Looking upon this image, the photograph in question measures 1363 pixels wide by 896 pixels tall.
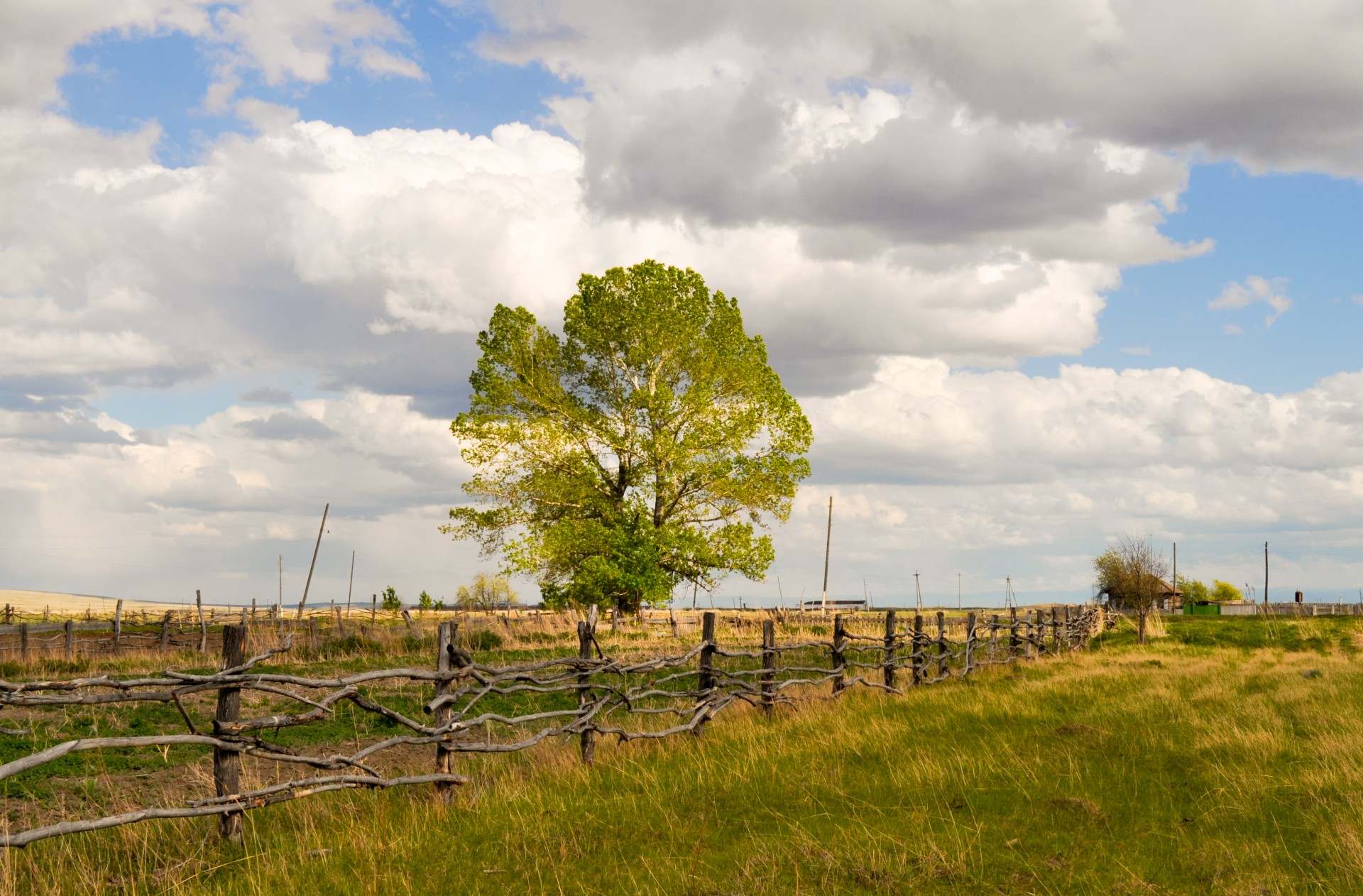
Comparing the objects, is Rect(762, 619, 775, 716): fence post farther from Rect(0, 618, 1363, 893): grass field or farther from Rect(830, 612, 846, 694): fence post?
Rect(830, 612, 846, 694): fence post

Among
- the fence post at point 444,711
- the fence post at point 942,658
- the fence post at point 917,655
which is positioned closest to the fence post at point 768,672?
the fence post at point 917,655

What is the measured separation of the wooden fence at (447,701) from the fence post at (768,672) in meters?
0.03

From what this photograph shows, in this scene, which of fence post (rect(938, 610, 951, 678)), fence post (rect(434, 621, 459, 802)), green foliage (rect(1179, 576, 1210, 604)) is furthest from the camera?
green foliage (rect(1179, 576, 1210, 604))

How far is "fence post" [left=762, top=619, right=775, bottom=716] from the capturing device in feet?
42.9

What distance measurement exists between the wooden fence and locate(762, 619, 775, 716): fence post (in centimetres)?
3

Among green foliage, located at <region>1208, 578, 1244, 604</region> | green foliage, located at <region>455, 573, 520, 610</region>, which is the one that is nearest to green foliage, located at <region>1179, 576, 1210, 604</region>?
green foliage, located at <region>1208, 578, 1244, 604</region>

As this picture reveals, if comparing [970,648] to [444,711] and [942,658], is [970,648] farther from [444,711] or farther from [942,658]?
[444,711]

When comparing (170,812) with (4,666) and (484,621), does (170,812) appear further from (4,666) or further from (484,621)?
(484,621)

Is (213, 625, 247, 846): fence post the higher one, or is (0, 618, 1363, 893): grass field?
(213, 625, 247, 846): fence post

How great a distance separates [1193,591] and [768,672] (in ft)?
293

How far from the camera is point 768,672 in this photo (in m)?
13.1

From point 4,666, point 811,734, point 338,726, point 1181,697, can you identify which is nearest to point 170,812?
point 811,734

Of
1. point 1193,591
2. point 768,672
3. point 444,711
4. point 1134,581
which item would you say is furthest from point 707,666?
point 1193,591

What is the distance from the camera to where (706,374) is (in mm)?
31438
